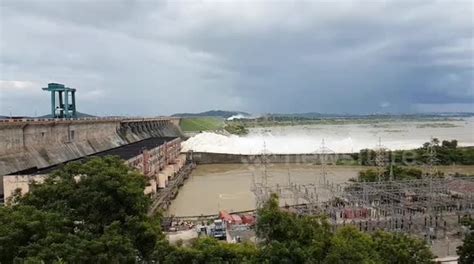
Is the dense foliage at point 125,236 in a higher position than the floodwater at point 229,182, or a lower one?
higher

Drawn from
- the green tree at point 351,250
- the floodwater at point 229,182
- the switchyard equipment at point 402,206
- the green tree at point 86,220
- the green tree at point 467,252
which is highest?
the green tree at point 86,220

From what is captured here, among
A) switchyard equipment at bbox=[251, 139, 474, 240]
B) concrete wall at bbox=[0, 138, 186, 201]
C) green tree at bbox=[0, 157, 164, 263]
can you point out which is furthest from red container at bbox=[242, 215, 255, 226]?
green tree at bbox=[0, 157, 164, 263]

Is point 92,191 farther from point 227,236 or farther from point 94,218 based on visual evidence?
point 227,236

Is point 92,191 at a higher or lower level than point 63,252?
higher

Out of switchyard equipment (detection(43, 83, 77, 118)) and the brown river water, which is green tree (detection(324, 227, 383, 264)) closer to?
the brown river water

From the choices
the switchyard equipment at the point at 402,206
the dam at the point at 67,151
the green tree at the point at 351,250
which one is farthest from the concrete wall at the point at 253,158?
the green tree at the point at 351,250

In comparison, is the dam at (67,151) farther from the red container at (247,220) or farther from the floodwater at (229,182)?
the red container at (247,220)

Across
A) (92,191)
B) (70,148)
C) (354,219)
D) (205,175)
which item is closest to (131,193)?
(92,191)
